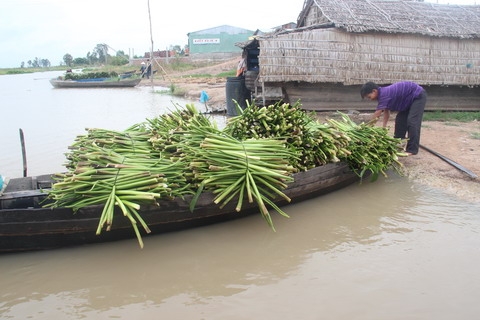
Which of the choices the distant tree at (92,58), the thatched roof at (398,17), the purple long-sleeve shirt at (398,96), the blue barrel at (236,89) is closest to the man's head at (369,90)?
the purple long-sleeve shirt at (398,96)

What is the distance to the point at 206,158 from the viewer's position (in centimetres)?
365

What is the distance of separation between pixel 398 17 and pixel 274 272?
28.3 ft

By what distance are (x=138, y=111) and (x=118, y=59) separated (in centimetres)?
3993

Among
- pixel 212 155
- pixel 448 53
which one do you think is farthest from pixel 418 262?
pixel 448 53

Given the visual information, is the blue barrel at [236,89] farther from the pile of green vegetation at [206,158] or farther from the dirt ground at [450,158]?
the pile of green vegetation at [206,158]

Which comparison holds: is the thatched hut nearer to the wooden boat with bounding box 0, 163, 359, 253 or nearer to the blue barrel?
the blue barrel

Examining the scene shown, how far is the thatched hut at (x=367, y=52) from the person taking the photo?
8.92 meters

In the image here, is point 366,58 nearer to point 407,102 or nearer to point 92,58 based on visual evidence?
point 407,102

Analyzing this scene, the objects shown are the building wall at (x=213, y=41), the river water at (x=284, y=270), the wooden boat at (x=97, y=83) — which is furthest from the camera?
the building wall at (x=213, y=41)

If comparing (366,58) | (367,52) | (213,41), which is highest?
(213,41)

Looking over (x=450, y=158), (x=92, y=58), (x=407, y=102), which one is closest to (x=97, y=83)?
(x=407, y=102)

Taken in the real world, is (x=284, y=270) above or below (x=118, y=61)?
below

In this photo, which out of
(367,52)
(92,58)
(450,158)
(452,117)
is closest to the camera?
(450,158)

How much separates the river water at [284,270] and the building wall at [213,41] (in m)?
33.9
